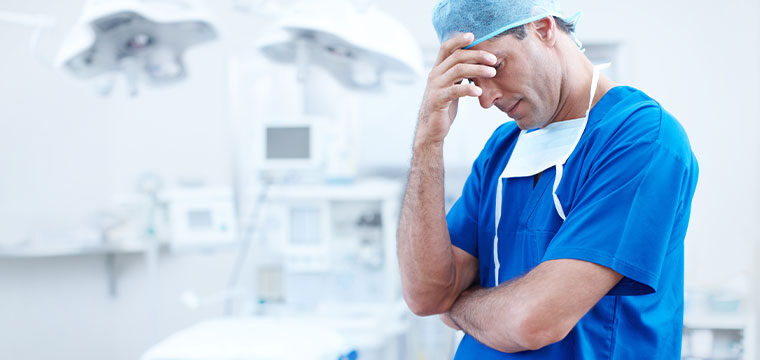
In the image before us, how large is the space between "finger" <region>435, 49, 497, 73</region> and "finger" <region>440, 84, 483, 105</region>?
0.11ft

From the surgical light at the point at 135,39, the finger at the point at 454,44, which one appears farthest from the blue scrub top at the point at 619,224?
→ the surgical light at the point at 135,39

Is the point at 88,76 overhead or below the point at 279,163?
overhead

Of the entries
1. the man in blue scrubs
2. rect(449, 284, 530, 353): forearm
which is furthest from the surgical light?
rect(449, 284, 530, 353): forearm

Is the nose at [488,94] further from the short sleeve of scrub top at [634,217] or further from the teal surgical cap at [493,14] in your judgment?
the short sleeve of scrub top at [634,217]

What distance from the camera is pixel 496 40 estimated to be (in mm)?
970

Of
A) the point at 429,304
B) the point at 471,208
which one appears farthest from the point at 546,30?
the point at 429,304

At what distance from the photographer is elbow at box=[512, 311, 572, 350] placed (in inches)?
33.4

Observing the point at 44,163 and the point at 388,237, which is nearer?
the point at 388,237

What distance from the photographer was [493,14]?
958mm

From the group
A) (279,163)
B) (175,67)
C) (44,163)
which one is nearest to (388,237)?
(279,163)

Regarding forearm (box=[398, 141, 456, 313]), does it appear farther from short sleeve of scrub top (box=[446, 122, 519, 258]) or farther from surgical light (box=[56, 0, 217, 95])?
surgical light (box=[56, 0, 217, 95])

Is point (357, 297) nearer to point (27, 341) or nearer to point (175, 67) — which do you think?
point (175, 67)

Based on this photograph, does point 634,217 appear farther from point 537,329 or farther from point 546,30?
point 546,30

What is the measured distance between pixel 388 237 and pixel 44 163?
1656 mm
